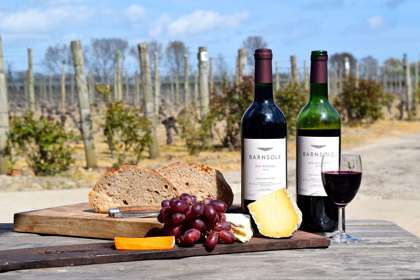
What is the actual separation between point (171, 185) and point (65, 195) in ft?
23.5

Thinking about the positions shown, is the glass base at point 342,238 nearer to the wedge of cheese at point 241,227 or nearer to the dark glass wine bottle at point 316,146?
the dark glass wine bottle at point 316,146

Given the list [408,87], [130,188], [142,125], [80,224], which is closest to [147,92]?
[142,125]

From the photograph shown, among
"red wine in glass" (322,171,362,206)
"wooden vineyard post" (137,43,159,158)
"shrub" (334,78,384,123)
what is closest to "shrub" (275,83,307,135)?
"wooden vineyard post" (137,43,159,158)

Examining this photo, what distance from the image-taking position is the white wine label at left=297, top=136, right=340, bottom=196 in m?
2.66

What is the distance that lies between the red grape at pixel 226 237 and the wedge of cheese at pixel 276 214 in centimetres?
11

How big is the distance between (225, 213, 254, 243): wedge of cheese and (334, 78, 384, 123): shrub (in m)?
21.9

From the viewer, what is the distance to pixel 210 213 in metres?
2.33

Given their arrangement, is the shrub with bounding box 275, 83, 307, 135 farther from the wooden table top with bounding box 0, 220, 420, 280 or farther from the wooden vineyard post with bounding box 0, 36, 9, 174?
the wooden table top with bounding box 0, 220, 420, 280

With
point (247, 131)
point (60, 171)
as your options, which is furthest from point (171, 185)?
point (60, 171)

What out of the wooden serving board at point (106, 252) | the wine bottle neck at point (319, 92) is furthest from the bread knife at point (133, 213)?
the wine bottle neck at point (319, 92)

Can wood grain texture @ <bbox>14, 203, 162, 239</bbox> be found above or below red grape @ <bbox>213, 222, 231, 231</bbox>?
below

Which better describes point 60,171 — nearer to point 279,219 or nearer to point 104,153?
point 104,153

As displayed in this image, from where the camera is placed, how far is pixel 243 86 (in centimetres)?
1678

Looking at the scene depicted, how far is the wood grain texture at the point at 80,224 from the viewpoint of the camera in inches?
100
